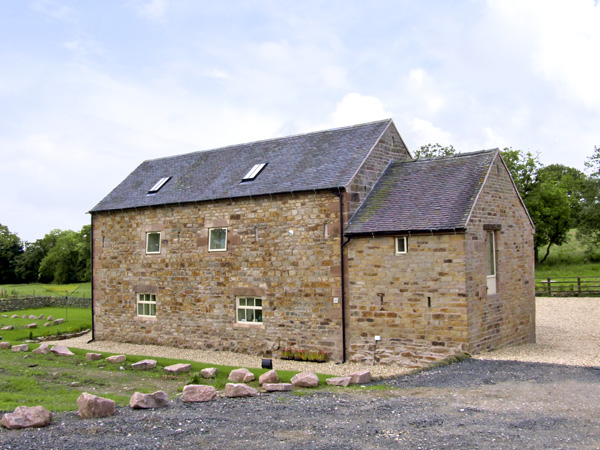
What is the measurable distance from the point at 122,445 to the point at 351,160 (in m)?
12.4

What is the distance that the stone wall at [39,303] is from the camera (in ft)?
127

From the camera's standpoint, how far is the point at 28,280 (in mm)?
73875

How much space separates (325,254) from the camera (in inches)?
692

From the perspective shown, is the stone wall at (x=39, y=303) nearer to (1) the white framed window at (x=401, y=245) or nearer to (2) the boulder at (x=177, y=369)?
(2) the boulder at (x=177, y=369)

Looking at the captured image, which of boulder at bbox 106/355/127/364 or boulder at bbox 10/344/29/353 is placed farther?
boulder at bbox 10/344/29/353

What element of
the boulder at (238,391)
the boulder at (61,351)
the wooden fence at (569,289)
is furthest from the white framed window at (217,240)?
the wooden fence at (569,289)

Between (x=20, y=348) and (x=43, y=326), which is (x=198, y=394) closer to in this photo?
(x=20, y=348)

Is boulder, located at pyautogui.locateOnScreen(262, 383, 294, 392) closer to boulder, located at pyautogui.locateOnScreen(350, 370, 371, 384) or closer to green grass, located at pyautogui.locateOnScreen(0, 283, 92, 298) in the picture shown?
boulder, located at pyautogui.locateOnScreen(350, 370, 371, 384)

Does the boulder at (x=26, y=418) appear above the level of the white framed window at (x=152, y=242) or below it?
below

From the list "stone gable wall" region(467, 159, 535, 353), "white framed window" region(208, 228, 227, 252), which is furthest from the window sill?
"stone gable wall" region(467, 159, 535, 353)

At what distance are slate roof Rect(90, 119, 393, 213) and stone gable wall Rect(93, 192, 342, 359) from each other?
0.47m

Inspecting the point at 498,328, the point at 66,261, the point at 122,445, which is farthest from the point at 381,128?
the point at 66,261

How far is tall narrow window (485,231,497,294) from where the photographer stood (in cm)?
1681

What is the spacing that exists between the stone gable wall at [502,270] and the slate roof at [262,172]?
4.10m
